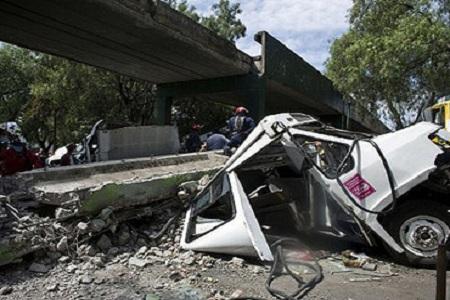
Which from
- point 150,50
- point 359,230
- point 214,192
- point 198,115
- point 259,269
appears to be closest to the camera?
point 259,269

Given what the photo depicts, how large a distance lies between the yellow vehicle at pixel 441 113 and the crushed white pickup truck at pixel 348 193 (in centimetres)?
692

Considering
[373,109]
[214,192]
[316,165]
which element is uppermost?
[373,109]

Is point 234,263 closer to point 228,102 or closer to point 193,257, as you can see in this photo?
point 193,257

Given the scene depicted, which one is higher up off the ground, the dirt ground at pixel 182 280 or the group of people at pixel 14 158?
the group of people at pixel 14 158

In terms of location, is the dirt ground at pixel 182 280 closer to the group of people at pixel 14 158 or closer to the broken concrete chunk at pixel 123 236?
the broken concrete chunk at pixel 123 236

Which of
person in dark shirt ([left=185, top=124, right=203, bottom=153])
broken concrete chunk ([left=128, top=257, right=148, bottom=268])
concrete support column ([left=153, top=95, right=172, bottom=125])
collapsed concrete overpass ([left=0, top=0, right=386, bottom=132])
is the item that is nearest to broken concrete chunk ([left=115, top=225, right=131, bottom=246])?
broken concrete chunk ([left=128, top=257, right=148, bottom=268])

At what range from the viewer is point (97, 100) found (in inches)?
840

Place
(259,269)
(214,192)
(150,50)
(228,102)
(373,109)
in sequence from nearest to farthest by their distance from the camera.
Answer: (259,269), (214,192), (150,50), (373,109), (228,102)

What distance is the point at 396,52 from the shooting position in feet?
38.2

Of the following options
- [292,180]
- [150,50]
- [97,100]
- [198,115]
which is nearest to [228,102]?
[198,115]

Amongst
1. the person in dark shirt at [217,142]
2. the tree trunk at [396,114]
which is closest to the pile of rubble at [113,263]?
the person in dark shirt at [217,142]

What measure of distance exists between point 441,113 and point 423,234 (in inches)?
315

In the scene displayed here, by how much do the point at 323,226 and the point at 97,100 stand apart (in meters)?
17.8

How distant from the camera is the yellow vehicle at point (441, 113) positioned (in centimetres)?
1140
